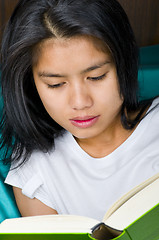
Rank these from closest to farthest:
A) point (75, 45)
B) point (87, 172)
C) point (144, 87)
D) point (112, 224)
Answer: point (112, 224), point (75, 45), point (87, 172), point (144, 87)

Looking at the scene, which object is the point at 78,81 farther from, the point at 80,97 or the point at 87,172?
the point at 87,172

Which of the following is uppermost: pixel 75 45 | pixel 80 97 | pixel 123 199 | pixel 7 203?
pixel 75 45

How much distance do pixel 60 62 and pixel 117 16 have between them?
174 mm

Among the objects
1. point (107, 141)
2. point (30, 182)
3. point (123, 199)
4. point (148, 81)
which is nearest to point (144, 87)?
point (148, 81)

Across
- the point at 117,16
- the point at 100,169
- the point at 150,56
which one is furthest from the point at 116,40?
the point at 150,56

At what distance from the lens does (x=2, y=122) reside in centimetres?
129

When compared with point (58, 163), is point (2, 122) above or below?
above

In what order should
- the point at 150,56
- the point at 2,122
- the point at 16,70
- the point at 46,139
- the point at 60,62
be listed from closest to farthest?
the point at 60,62 → the point at 16,70 → the point at 46,139 → the point at 2,122 → the point at 150,56

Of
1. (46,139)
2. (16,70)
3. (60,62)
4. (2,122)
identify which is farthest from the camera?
(2,122)

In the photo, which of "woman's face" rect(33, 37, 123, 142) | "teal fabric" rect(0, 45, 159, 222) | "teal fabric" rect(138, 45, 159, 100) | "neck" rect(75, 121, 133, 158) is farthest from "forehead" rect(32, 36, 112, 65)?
"teal fabric" rect(138, 45, 159, 100)

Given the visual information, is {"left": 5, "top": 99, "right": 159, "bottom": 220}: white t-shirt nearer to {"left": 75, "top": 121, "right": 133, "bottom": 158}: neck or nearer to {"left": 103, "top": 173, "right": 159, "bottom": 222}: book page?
{"left": 75, "top": 121, "right": 133, "bottom": 158}: neck

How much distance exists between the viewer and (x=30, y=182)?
114 cm

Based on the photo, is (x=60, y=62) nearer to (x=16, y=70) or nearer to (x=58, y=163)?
(x=16, y=70)

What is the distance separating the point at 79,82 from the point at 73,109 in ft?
0.23
